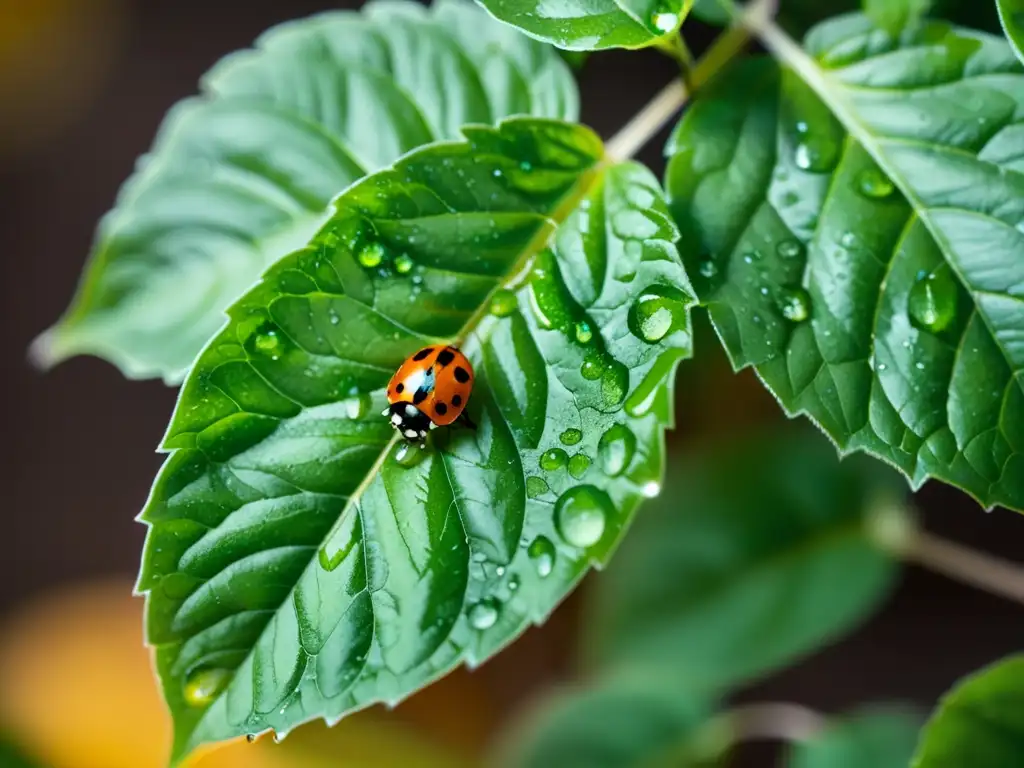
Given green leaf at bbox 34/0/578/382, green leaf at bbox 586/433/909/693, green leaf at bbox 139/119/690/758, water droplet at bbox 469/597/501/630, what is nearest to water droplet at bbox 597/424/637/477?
green leaf at bbox 139/119/690/758

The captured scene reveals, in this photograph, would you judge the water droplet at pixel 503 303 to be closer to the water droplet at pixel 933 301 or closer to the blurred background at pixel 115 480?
the water droplet at pixel 933 301

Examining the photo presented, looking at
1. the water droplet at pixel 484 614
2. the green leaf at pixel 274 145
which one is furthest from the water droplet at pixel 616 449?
the green leaf at pixel 274 145

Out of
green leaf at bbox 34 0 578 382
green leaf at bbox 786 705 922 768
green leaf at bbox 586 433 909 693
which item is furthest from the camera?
green leaf at bbox 586 433 909 693

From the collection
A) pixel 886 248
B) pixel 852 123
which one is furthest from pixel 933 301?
pixel 852 123

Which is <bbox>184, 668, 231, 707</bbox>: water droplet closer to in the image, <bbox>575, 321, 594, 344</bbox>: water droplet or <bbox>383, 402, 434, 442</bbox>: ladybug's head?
<bbox>383, 402, 434, 442</bbox>: ladybug's head

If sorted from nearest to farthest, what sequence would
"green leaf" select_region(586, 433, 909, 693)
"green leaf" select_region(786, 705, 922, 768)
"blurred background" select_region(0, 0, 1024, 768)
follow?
"green leaf" select_region(786, 705, 922, 768)
"green leaf" select_region(586, 433, 909, 693)
"blurred background" select_region(0, 0, 1024, 768)

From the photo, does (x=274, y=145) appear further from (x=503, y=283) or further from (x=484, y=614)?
(x=484, y=614)

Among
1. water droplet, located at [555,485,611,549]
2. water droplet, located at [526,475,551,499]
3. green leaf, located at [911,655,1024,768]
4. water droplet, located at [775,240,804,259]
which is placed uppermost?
water droplet, located at [775,240,804,259]
